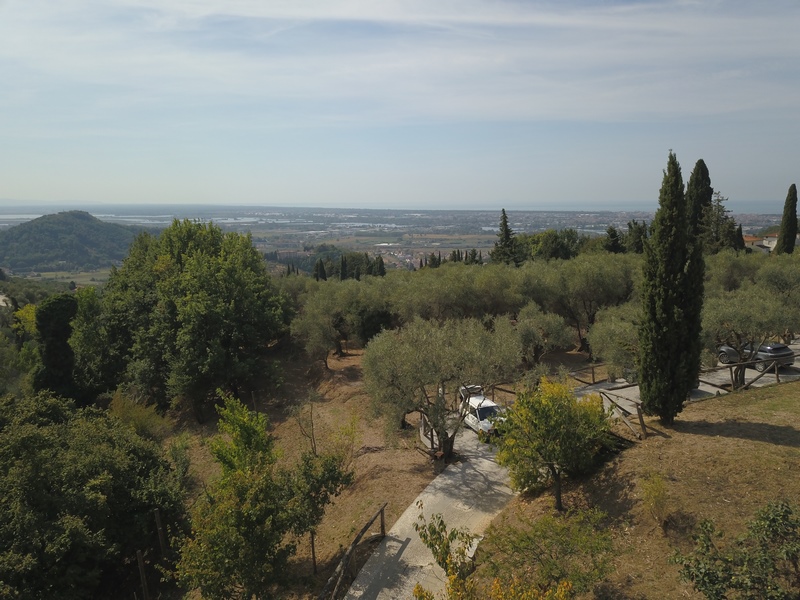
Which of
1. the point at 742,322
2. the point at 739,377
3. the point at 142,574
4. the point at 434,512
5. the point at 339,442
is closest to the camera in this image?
the point at 142,574

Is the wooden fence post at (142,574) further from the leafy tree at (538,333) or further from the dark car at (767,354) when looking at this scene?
the dark car at (767,354)

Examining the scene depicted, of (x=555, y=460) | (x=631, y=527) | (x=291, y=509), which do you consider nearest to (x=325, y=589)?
(x=291, y=509)

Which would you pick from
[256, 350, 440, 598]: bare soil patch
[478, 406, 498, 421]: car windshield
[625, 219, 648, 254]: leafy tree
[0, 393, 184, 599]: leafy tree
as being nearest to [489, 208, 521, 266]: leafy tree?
[625, 219, 648, 254]: leafy tree

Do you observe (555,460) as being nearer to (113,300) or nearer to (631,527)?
(631,527)

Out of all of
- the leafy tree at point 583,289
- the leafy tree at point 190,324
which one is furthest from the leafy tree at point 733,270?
the leafy tree at point 190,324

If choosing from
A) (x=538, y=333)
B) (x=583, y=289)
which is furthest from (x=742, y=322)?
(x=583, y=289)

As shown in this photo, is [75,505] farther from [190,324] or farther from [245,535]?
[190,324]

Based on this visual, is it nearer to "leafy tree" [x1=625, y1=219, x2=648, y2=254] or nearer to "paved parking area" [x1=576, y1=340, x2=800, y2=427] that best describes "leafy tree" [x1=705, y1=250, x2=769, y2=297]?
"paved parking area" [x1=576, y1=340, x2=800, y2=427]
